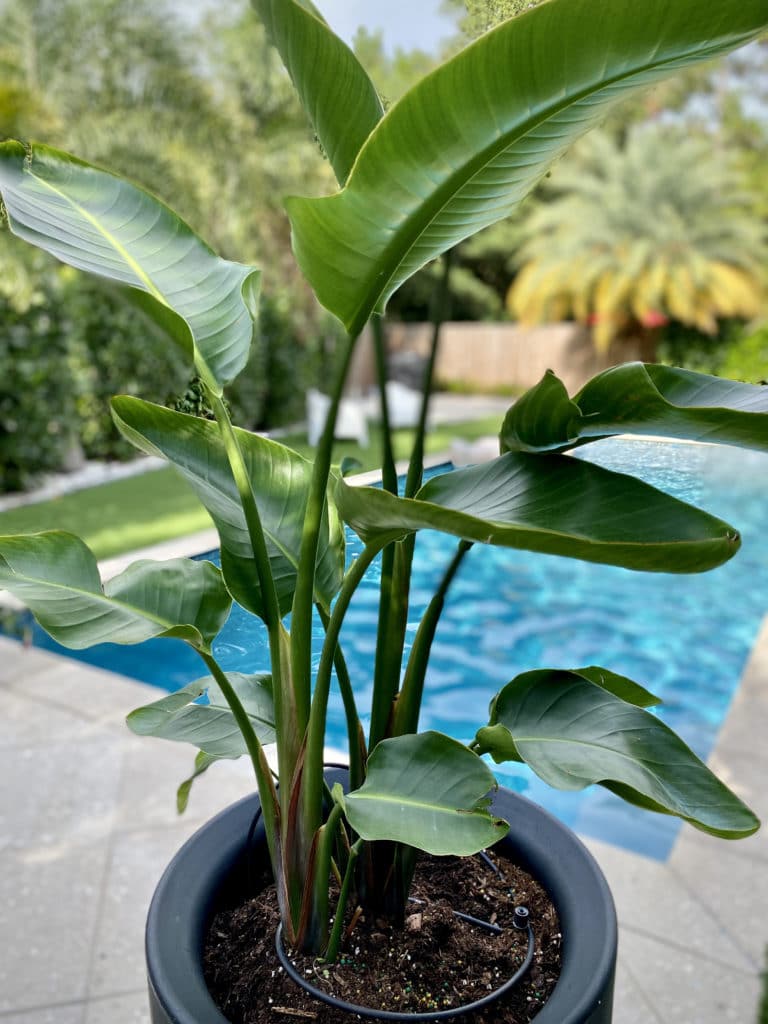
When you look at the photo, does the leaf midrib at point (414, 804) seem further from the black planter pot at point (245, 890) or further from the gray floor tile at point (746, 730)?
the gray floor tile at point (746, 730)

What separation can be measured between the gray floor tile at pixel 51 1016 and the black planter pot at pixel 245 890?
721 millimetres

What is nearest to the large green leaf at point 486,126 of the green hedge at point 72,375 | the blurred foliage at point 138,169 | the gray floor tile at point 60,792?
the gray floor tile at point 60,792

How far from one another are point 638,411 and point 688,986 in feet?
4.58

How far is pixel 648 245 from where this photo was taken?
1334 centimetres

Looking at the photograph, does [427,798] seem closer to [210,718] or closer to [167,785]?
[210,718]

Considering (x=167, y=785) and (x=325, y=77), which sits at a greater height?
(x=325, y=77)

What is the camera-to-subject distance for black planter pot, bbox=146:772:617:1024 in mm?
833

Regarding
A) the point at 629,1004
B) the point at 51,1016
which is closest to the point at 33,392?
the point at 51,1016

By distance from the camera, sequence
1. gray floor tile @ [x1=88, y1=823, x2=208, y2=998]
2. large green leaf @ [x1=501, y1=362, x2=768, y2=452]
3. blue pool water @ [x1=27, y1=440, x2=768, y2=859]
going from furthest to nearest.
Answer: blue pool water @ [x1=27, y1=440, x2=768, y2=859], gray floor tile @ [x1=88, y1=823, x2=208, y2=998], large green leaf @ [x1=501, y1=362, x2=768, y2=452]

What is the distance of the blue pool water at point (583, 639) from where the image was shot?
2352 millimetres

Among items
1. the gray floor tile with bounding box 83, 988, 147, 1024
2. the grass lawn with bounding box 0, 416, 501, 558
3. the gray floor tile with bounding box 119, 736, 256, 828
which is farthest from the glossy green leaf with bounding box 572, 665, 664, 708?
the grass lawn with bounding box 0, 416, 501, 558

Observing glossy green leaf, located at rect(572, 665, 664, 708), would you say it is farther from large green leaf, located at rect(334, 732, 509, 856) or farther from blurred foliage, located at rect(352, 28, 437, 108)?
blurred foliage, located at rect(352, 28, 437, 108)

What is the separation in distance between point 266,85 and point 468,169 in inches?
352

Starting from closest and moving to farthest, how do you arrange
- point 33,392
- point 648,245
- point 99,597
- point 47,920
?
point 99,597 → point 47,920 → point 33,392 → point 648,245
